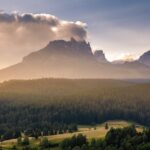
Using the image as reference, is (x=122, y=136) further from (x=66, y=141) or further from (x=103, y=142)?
(x=66, y=141)

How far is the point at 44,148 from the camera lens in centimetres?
19950

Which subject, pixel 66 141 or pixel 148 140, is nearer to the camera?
pixel 148 140

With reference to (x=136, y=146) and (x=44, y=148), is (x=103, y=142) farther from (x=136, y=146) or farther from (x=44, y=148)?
(x=44, y=148)

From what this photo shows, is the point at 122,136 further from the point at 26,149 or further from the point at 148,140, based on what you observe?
the point at 26,149

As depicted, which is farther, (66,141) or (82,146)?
(66,141)

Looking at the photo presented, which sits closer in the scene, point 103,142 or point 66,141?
point 103,142

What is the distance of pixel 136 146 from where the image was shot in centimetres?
17325

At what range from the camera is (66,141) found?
198m

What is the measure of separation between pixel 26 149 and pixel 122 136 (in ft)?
148

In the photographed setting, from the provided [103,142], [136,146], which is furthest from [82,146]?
[136,146]

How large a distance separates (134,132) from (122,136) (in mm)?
8172

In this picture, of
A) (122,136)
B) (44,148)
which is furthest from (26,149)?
(122,136)

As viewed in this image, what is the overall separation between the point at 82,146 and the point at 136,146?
23.8 m

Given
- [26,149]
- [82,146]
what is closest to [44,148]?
[26,149]
